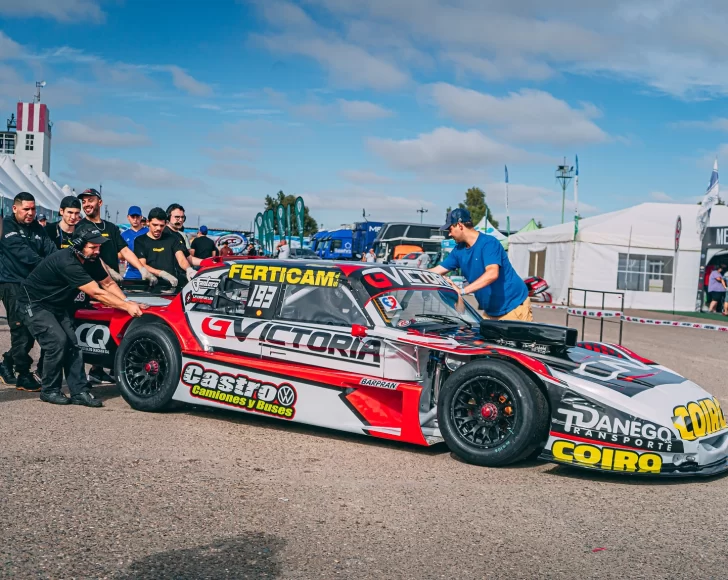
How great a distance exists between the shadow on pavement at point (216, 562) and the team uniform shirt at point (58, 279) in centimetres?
389

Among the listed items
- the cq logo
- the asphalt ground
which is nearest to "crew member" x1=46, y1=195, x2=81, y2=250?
the cq logo

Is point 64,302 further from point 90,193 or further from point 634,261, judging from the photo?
point 634,261

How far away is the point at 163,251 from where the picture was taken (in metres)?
9.30

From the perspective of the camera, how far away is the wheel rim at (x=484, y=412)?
5.11 meters

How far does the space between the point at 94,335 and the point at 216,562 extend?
4.36 metres

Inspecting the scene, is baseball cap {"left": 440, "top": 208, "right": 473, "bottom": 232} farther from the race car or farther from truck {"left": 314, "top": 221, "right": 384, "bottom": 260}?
truck {"left": 314, "top": 221, "right": 384, "bottom": 260}

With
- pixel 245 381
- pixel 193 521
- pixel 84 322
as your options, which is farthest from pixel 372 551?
pixel 84 322

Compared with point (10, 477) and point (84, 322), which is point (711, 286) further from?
point (10, 477)

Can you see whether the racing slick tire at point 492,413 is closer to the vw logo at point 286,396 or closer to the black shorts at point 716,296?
the vw logo at point 286,396

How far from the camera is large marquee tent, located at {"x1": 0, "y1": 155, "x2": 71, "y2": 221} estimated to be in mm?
27353

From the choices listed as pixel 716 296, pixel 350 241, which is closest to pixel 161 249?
pixel 716 296

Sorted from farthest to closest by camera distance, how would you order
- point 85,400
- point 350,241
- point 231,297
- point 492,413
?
point 350,241
point 85,400
point 231,297
point 492,413

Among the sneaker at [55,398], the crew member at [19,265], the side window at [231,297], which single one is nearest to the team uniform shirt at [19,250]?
the crew member at [19,265]

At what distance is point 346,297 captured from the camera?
19.6ft
